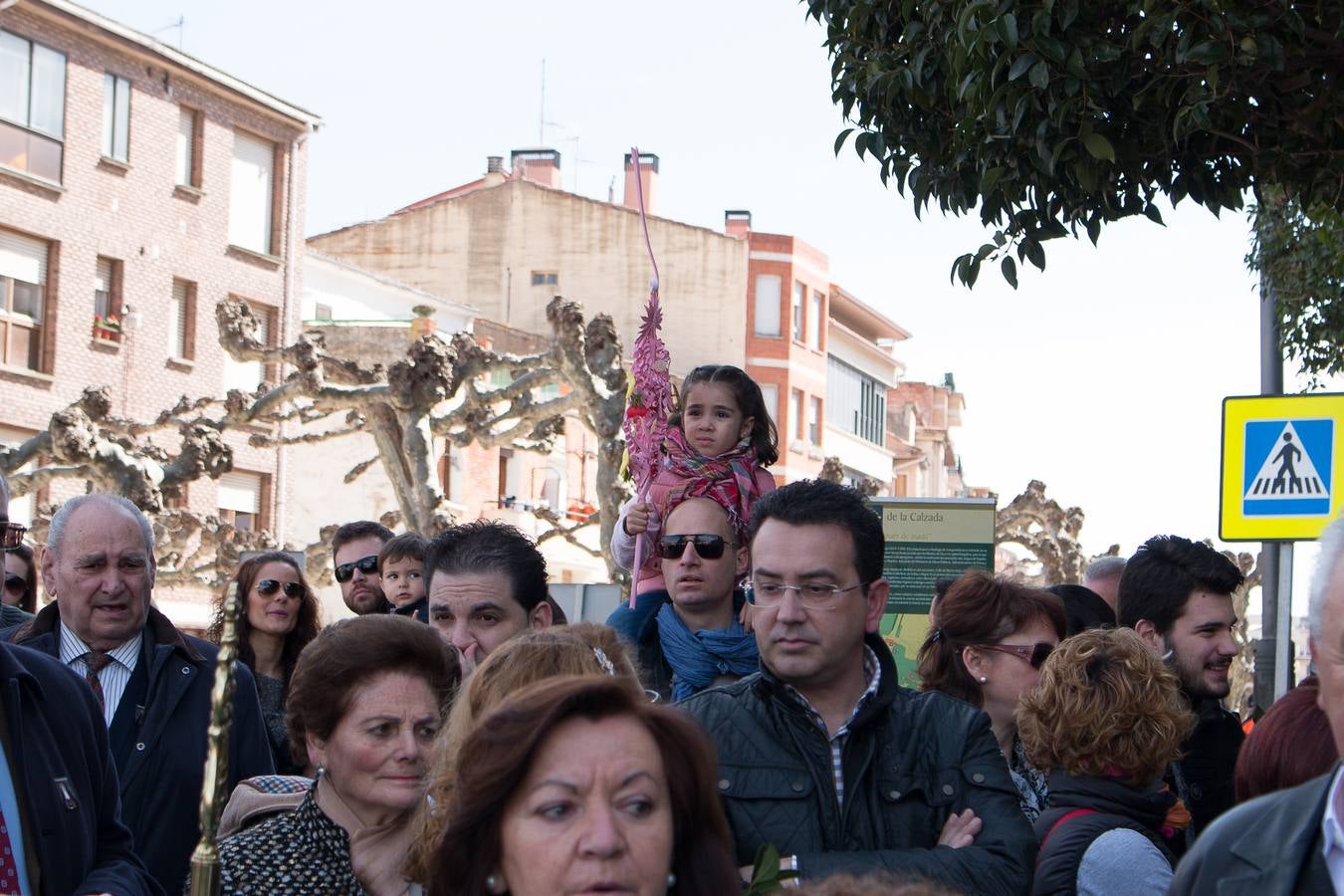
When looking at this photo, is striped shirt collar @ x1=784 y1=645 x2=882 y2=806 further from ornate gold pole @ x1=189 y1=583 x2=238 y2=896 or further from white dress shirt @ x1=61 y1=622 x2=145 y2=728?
white dress shirt @ x1=61 y1=622 x2=145 y2=728

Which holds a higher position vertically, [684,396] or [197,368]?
[197,368]

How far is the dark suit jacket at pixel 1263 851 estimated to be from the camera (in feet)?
9.60

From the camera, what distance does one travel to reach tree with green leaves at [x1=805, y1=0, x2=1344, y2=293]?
7.56 metres

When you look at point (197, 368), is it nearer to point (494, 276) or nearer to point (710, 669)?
point (494, 276)

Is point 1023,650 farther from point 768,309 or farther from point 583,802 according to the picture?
point 768,309

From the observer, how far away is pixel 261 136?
128 ft

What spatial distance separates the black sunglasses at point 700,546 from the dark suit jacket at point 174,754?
137 centimetres

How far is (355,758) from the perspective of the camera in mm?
4488

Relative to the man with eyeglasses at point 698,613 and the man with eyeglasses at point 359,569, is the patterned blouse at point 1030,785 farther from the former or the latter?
the man with eyeglasses at point 359,569

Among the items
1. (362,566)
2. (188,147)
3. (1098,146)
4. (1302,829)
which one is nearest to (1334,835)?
(1302,829)

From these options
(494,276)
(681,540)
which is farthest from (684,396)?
(494,276)

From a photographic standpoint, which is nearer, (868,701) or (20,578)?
(868,701)

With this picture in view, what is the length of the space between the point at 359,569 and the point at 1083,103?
3.69m

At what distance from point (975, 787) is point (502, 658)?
1.09m
